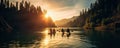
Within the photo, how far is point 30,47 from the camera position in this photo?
62938 mm

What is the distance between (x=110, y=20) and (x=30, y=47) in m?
147

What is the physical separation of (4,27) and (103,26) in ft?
292

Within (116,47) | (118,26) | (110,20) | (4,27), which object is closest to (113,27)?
(118,26)

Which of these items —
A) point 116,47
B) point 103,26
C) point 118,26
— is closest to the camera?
point 116,47

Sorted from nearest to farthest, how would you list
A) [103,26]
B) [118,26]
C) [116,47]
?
[116,47] → [118,26] → [103,26]

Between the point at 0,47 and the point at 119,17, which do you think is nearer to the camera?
the point at 0,47

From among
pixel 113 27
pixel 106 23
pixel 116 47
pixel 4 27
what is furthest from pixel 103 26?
pixel 116 47

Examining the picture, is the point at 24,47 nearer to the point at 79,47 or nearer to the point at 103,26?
the point at 79,47

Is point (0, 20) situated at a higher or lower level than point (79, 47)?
higher

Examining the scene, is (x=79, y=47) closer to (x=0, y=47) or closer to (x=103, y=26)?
(x=0, y=47)

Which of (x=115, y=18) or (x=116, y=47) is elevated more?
(x=115, y=18)

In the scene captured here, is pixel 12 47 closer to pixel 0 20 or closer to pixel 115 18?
pixel 0 20

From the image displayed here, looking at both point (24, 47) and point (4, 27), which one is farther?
point (4, 27)

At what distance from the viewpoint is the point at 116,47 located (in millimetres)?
60562
